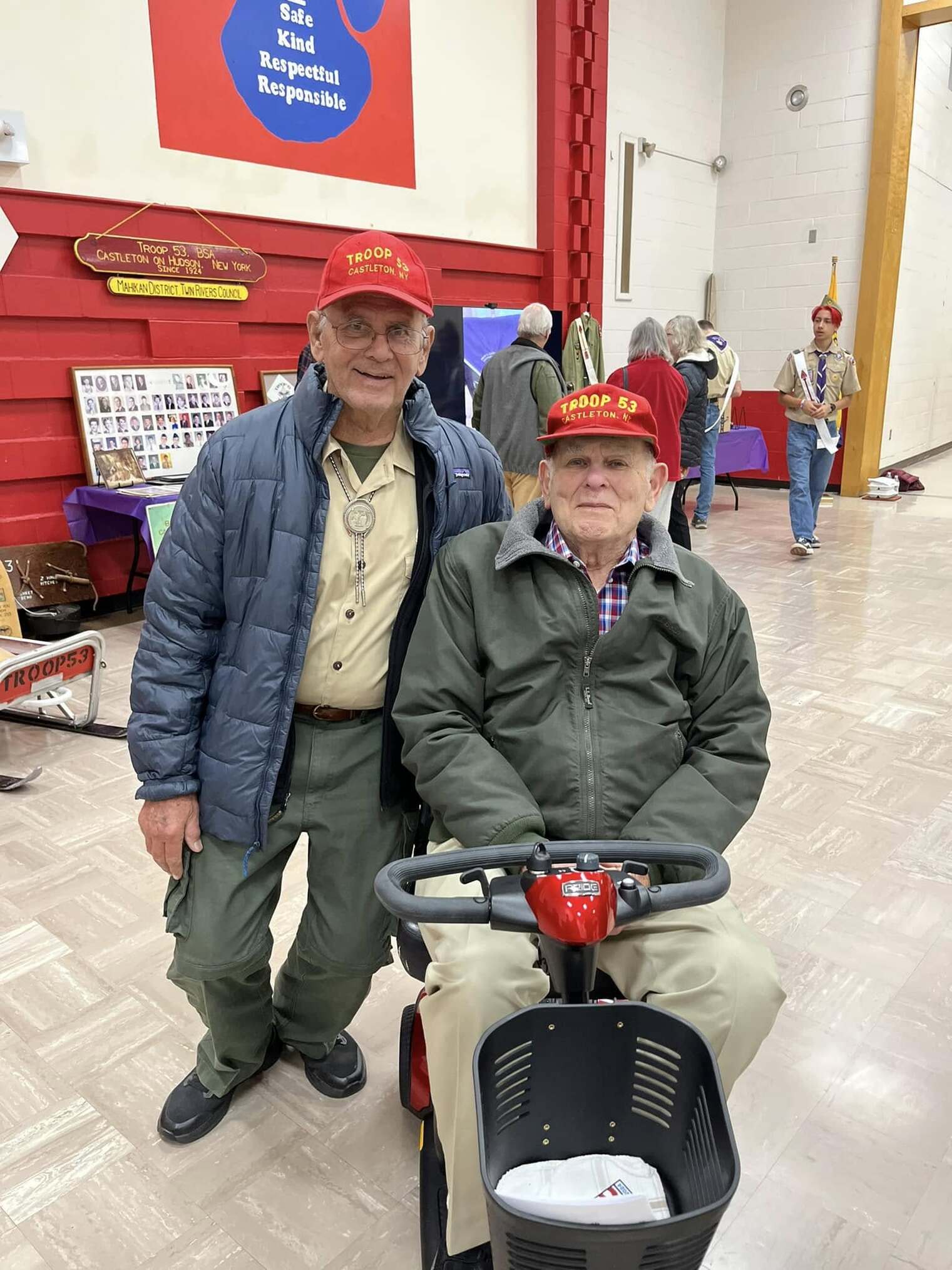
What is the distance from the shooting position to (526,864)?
1069 millimetres

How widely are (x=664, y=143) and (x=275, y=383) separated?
519cm

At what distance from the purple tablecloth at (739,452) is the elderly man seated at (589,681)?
6393 millimetres

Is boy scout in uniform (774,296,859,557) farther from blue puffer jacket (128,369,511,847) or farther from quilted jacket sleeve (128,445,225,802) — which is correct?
quilted jacket sleeve (128,445,225,802)

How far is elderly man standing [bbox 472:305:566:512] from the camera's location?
16.1 feet

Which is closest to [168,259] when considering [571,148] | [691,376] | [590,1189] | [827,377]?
[691,376]

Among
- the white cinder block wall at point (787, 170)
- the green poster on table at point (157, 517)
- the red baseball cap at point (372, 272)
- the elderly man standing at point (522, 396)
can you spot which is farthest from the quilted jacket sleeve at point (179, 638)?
the white cinder block wall at point (787, 170)

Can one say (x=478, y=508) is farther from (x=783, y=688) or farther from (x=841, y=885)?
(x=783, y=688)

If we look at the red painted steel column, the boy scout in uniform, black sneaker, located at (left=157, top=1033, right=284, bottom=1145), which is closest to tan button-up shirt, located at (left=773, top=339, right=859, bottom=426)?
the boy scout in uniform

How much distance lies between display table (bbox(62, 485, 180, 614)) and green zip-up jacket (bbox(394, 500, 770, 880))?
3.33m

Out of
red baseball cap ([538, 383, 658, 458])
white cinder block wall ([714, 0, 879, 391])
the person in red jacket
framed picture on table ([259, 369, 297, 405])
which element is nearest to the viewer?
red baseball cap ([538, 383, 658, 458])

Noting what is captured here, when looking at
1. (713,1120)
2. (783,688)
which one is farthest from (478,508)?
(783,688)

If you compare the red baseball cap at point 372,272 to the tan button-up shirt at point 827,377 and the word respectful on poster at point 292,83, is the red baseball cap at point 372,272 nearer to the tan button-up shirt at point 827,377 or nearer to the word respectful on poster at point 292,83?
the word respectful on poster at point 292,83

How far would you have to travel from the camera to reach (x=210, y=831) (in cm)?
149

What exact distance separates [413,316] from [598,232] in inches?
280
